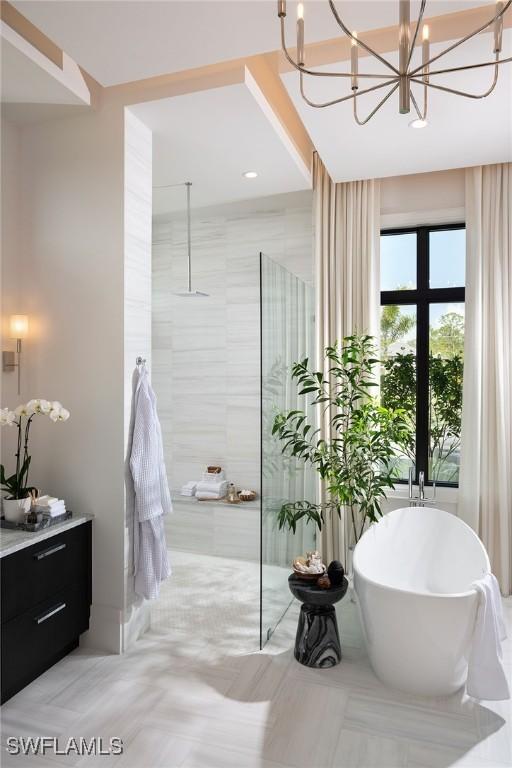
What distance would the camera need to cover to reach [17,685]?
232 centimetres

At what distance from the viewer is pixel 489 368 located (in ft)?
11.4

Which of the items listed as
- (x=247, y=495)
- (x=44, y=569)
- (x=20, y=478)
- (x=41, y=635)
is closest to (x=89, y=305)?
(x=20, y=478)

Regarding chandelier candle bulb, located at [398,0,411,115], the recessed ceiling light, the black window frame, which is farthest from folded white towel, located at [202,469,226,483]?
chandelier candle bulb, located at [398,0,411,115]

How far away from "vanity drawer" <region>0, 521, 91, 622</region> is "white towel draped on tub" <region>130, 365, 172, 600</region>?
0.90ft

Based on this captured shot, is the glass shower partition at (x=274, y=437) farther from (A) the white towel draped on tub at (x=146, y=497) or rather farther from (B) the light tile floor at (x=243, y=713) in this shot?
(A) the white towel draped on tub at (x=146, y=497)

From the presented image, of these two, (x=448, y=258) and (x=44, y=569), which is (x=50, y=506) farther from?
(x=448, y=258)

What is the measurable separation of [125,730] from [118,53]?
9.15ft

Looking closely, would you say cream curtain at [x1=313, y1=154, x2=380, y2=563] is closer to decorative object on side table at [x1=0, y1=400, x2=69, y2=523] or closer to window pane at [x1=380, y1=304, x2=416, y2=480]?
window pane at [x1=380, y1=304, x2=416, y2=480]

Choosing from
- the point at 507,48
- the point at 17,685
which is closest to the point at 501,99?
the point at 507,48

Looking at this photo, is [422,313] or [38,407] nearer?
[38,407]

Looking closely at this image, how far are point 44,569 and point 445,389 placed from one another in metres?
2.81

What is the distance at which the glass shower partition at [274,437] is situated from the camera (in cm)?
279

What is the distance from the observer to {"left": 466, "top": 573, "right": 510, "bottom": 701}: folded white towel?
7.20 ft

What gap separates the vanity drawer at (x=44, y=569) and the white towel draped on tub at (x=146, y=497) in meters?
0.27
